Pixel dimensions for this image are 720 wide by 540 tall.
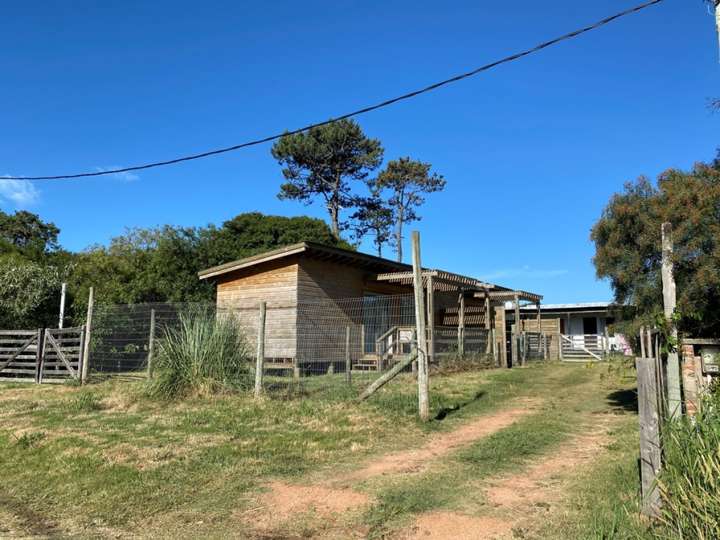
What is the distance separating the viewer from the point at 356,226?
40.1 meters

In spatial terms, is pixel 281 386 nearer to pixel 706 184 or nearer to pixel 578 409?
pixel 578 409

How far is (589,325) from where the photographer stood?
32375 mm

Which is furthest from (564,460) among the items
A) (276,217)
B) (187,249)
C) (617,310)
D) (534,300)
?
(276,217)

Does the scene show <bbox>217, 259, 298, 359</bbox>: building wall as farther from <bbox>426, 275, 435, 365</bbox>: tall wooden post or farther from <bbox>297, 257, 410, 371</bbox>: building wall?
<bbox>426, 275, 435, 365</bbox>: tall wooden post

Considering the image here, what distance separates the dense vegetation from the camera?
1757 centimetres

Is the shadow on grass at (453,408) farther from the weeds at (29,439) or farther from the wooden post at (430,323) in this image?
the weeds at (29,439)

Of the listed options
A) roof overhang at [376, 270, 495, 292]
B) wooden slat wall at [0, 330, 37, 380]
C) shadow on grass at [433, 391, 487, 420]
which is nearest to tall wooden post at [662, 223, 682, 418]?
shadow on grass at [433, 391, 487, 420]

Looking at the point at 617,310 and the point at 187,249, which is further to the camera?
the point at 187,249

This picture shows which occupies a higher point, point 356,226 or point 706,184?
point 356,226

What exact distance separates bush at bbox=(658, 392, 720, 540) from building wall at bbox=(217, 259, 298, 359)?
39.2 feet

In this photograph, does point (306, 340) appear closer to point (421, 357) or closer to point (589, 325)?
point (421, 357)

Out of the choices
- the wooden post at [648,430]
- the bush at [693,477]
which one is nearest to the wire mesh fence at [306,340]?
the wooden post at [648,430]

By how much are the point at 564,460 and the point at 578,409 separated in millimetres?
3767

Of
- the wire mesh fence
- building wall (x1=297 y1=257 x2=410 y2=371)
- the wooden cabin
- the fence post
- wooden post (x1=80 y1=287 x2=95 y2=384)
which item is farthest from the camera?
the wooden cabin
